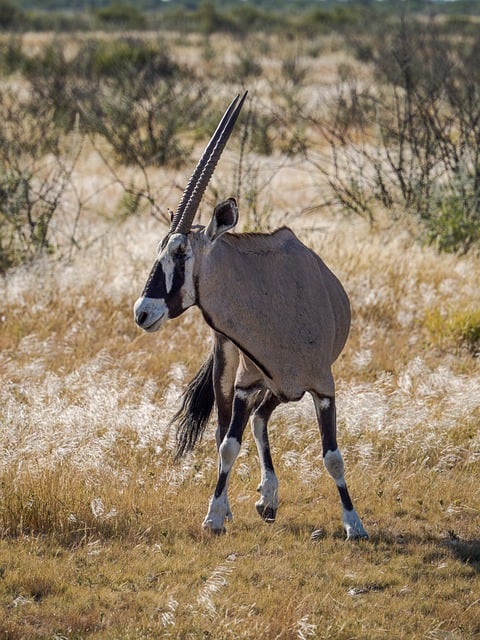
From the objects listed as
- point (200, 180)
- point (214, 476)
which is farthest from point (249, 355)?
point (214, 476)

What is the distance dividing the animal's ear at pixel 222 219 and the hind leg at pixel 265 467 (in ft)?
4.30

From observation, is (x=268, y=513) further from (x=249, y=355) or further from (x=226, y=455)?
(x=249, y=355)

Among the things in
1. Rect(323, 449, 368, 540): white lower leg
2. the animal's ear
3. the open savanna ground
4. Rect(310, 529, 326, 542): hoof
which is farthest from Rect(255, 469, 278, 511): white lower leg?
the animal's ear

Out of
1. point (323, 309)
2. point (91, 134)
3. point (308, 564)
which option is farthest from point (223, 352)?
point (91, 134)

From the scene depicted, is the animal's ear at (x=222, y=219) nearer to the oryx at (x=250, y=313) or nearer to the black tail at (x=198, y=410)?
the oryx at (x=250, y=313)

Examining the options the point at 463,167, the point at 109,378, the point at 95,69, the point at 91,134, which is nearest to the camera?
the point at 109,378

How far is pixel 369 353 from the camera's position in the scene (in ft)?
27.2

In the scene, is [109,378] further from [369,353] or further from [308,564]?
[308,564]

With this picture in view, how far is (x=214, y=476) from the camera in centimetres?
636

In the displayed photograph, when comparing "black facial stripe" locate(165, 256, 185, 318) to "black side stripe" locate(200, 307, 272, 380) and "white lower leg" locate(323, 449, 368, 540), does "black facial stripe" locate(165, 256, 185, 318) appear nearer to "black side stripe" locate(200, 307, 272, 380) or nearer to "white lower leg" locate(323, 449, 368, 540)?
"black side stripe" locate(200, 307, 272, 380)

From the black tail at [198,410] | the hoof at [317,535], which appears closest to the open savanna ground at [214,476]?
the hoof at [317,535]

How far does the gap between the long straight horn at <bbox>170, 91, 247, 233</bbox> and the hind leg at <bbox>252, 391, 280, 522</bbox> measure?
139 centimetres

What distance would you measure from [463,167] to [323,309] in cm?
710

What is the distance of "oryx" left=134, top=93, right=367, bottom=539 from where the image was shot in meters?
4.89
